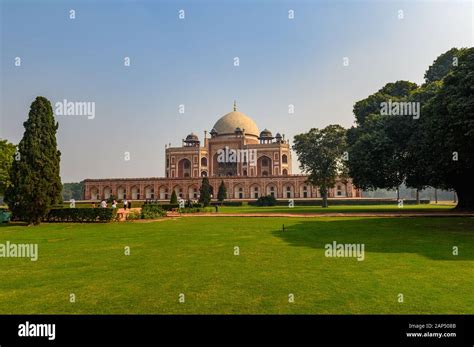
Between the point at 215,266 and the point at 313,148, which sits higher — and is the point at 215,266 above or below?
below

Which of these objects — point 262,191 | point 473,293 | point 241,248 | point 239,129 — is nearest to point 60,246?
point 241,248

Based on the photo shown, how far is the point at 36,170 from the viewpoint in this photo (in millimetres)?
22109

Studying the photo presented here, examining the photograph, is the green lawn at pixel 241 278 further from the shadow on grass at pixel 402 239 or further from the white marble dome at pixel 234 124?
the white marble dome at pixel 234 124

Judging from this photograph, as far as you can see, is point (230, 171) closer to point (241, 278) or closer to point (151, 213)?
point (151, 213)

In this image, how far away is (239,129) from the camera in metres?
81.0

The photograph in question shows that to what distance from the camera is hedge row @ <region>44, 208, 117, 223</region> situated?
22531 mm

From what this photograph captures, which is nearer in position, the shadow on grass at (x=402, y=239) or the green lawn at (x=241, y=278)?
the green lawn at (x=241, y=278)

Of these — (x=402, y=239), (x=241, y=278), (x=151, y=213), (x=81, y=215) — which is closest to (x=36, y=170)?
(x=81, y=215)

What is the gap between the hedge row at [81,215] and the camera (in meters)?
22.5

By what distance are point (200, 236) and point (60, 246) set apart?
483 centimetres

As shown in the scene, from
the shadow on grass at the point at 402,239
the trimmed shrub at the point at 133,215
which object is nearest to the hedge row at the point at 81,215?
the trimmed shrub at the point at 133,215

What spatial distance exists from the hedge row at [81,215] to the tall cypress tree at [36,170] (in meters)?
0.85

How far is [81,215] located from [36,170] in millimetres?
3707
